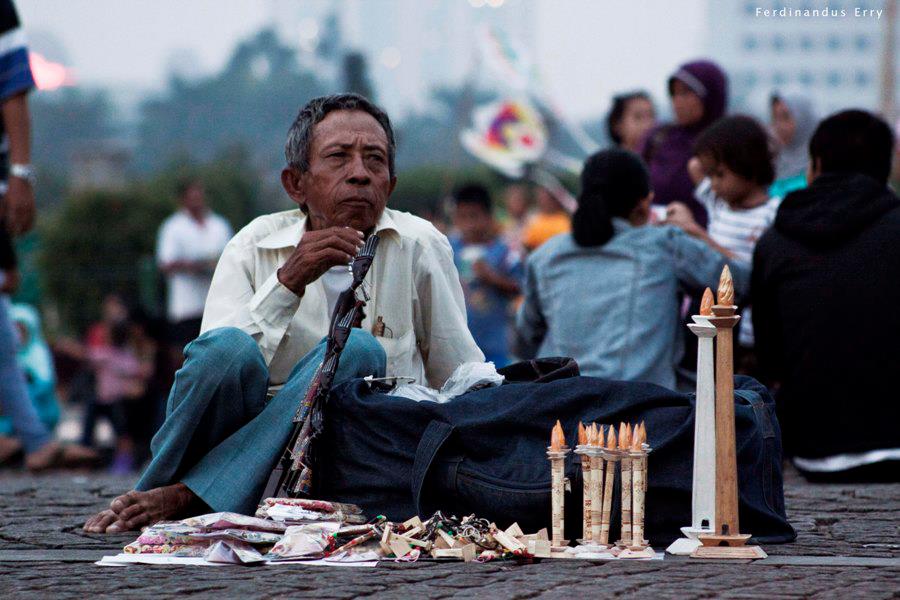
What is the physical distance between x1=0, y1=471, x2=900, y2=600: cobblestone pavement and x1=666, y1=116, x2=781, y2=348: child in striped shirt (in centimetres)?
291

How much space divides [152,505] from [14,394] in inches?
142

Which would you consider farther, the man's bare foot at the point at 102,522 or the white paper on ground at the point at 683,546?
the man's bare foot at the point at 102,522

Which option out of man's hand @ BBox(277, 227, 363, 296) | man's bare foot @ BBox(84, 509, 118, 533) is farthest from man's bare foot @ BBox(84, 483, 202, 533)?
man's hand @ BBox(277, 227, 363, 296)

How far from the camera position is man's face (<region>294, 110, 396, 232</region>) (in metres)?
5.05

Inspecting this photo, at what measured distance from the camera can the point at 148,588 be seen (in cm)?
371

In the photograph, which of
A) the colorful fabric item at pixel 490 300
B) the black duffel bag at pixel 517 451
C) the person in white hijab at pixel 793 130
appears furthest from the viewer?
the colorful fabric item at pixel 490 300

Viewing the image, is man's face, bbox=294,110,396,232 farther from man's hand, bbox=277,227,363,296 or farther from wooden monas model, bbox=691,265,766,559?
wooden monas model, bbox=691,265,766,559

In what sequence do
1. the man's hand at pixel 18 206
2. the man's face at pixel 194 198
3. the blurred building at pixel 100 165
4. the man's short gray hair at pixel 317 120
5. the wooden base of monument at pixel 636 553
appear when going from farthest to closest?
the blurred building at pixel 100 165 → the man's face at pixel 194 198 → the man's hand at pixel 18 206 → the man's short gray hair at pixel 317 120 → the wooden base of monument at pixel 636 553

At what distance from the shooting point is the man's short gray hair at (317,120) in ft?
17.0

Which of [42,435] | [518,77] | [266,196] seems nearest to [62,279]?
[518,77]

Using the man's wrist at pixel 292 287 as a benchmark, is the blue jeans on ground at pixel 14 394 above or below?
below

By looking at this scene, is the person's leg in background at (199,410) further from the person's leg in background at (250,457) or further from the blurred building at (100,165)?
the blurred building at (100,165)

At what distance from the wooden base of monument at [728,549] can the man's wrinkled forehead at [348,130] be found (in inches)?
71.6

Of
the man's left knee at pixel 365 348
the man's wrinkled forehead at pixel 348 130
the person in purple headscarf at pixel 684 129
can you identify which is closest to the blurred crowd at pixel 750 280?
the person in purple headscarf at pixel 684 129
